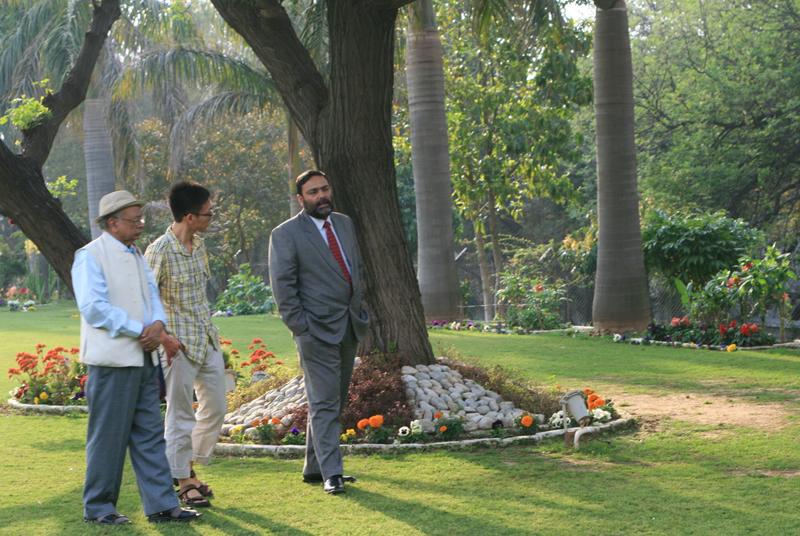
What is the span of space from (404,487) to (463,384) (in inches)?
105

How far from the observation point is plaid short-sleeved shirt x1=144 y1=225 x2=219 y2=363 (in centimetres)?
698

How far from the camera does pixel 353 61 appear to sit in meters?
10.1

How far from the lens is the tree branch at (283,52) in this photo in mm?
10211

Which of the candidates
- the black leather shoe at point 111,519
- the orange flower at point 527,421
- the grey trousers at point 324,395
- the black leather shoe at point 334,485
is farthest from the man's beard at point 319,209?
the orange flower at point 527,421

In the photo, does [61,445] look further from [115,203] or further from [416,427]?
[115,203]

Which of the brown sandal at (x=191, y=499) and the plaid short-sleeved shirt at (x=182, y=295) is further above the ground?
the plaid short-sleeved shirt at (x=182, y=295)

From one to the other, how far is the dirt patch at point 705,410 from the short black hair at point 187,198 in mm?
4184

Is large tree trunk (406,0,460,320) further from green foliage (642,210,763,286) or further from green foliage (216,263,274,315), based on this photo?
green foliage (216,263,274,315)

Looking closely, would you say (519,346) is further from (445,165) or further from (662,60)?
(662,60)

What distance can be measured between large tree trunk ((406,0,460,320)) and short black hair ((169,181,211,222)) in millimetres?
14849

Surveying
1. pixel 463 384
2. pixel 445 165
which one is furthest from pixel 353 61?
pixel 445 165

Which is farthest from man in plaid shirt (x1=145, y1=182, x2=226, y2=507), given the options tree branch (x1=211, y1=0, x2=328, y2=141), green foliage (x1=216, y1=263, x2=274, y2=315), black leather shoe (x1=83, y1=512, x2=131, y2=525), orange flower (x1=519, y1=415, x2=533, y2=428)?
green foliage (x1=216, y1=263, x2=274, y2=315)

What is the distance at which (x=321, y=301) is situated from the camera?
734 centimetres

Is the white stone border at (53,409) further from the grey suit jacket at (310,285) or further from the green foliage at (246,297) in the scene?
the green foliage at (246,297)
